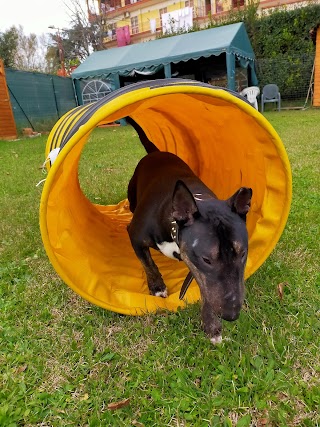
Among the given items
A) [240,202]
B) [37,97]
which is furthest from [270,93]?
[240,202]

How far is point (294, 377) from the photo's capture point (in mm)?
2221

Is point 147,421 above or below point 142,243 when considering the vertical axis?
below

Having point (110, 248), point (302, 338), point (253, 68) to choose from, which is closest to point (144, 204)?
point (110, 248)

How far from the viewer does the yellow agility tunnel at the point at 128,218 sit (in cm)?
243

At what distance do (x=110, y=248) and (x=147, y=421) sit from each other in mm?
2097

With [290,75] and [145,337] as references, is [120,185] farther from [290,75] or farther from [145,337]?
[290,75]

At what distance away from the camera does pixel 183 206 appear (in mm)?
2340

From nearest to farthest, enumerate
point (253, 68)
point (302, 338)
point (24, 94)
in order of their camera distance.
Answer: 1. point (302, 338)
2. point (24, 94)
3. point (253, 68)

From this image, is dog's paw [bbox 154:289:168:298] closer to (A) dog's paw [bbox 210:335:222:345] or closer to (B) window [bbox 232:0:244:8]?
(A) dog's paw [bbox 210:335:222:345]

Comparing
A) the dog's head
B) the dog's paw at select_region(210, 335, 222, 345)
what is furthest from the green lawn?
the dog's head

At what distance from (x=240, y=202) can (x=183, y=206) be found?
34 centimetres

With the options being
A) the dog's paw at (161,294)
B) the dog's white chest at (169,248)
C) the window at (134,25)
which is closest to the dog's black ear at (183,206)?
the dog's white chest at (169,248)

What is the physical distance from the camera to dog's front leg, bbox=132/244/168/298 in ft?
10.4

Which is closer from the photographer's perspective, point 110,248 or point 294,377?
point 294,377
